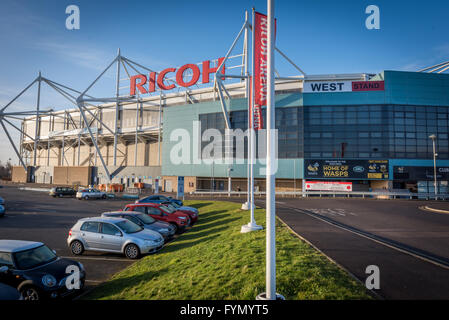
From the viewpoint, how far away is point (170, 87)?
5106 centimetres

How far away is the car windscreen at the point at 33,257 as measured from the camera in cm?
631

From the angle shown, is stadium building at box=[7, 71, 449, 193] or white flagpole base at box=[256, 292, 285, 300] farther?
stadium building at box=[7, 71, 449, 193]

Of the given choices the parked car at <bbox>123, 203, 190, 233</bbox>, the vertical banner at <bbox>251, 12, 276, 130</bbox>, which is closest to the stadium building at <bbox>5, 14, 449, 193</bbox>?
the vertical banner at <bbox>251, 12, 276, 130</bbox>

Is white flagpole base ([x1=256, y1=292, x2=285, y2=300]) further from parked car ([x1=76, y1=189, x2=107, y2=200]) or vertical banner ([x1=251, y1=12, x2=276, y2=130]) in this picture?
parked car ([x1=76, y1=189, x2=107, y2=200])

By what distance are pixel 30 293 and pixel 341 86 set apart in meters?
42.5

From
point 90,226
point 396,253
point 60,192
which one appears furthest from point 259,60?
point 60,192

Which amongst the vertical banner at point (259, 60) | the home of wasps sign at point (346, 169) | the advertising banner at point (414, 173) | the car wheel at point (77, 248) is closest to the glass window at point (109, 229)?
the car wheel at point (77, 248)

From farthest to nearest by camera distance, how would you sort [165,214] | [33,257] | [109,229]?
1. [165,214]
2. [109,229]
3. [33,257]

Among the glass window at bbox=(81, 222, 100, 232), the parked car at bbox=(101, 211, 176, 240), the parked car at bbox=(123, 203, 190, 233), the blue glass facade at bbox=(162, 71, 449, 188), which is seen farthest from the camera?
the blue glass facade at bbox=(162, 71, 449, 188)

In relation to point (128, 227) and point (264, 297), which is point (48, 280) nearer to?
point (128, 227)

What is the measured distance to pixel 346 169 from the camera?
1474 inches

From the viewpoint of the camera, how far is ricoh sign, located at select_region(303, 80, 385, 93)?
37875 mm

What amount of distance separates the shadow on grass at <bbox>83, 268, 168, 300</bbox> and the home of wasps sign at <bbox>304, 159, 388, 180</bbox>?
113ft
